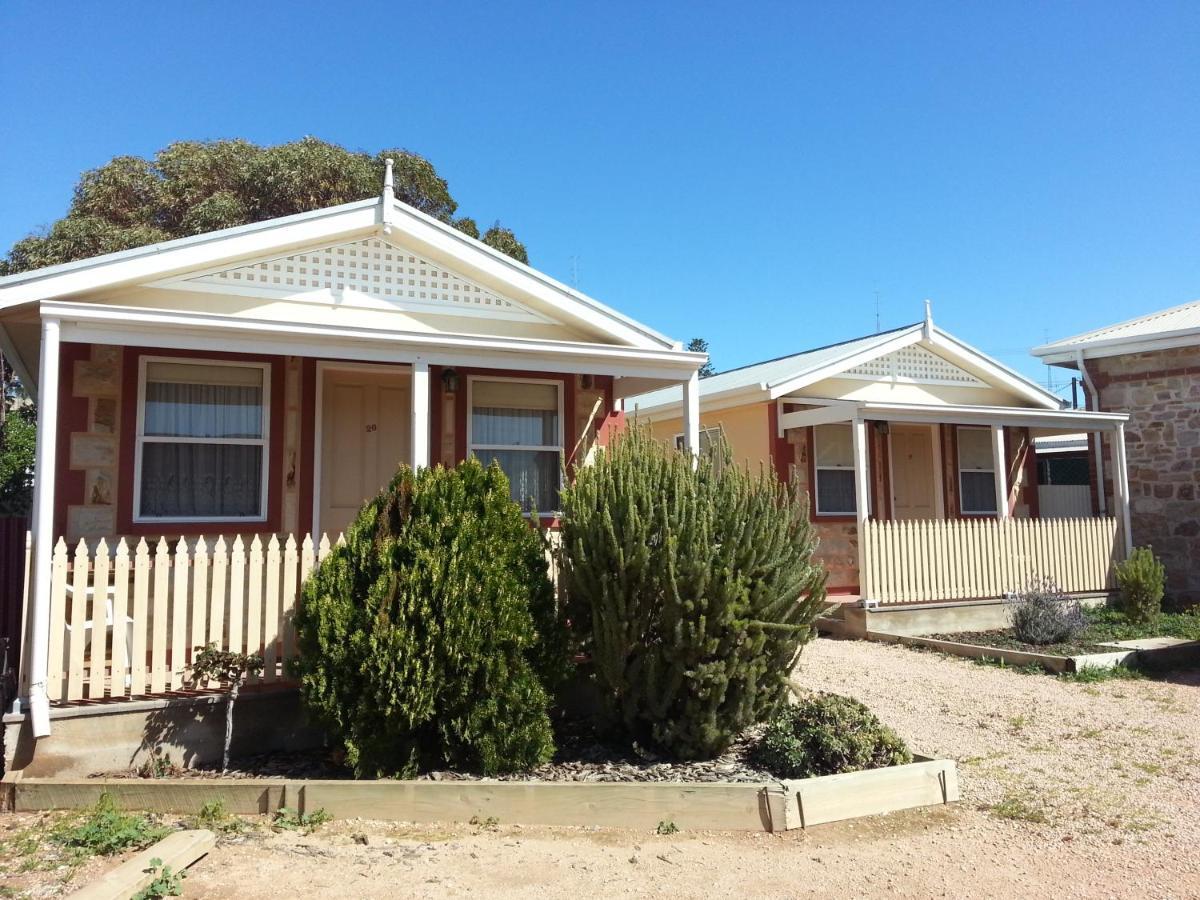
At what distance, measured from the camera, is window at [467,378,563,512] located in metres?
9.16

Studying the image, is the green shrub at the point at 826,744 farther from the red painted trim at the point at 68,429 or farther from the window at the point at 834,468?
the window at the point at 834,468

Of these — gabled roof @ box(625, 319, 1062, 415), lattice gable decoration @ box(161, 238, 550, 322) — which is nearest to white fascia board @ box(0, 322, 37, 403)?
lattice gable decoration @ box(161, 238, 550, 322)

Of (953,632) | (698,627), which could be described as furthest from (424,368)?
(953,632)

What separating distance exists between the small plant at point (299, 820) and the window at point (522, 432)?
4621mm

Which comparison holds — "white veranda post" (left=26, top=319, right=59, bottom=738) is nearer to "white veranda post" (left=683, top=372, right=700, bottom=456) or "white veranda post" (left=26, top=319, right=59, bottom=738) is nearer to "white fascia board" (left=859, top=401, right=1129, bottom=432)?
"white veranda post" (left=683, top=372, right=700, bottom=456)

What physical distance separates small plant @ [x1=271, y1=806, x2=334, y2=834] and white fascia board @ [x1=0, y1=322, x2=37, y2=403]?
482 cm

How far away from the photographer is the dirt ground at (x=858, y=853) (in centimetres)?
397

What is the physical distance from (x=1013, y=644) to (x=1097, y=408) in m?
6.65

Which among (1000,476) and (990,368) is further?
(990,368)

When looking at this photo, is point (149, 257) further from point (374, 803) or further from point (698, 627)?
point (698, 627)

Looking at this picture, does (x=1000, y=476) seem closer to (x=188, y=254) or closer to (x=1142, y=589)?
(x=1142, y=589)

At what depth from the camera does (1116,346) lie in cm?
1419

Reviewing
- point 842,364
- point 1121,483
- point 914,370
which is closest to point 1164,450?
point 1121,483

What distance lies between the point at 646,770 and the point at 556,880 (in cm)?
129
